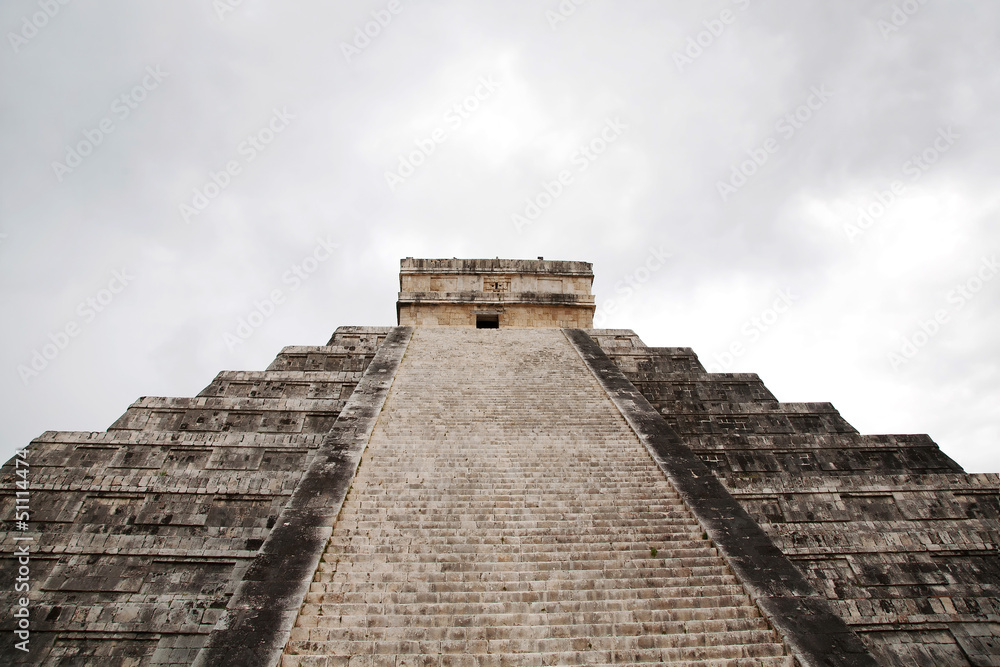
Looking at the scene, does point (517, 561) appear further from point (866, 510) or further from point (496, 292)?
point (496, 292)

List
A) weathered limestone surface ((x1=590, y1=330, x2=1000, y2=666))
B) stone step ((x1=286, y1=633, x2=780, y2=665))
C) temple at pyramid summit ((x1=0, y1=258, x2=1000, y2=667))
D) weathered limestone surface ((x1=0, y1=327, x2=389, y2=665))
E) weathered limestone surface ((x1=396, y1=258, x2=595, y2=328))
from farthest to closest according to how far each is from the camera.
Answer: weathered limestone surface ((x1=396, y1=258, x2=595, y2=328)), weathered limestone surface ((x1=590, y1=330, x2=1000, y2=666)), weathered limestone surface ((x1=0, y1=327, x2=389, y2=665)), temple at pyramid summit ((x1=0, y1=258, x2=1000, y2=667)), stone step ((x1=286, y1=633, x2=780, y2=665))

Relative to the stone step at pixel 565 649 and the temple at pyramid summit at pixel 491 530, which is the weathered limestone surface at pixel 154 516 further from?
the stone step at pixel 565 649

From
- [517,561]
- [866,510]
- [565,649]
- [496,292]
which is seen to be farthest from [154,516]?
[496,292]

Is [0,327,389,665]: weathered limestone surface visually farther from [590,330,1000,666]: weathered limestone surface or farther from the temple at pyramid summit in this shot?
[590,330,1000,666]: weathered limestone surface

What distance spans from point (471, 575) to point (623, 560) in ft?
5.18

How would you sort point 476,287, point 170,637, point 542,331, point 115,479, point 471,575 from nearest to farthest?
point 471,575 < point 170,637 < point 115,479 < point 542,331 < point 476,287

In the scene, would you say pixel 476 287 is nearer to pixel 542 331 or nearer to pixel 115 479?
pixel 542 331

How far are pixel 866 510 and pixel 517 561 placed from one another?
19.2 ft

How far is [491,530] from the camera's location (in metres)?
5.48

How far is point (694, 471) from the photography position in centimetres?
666

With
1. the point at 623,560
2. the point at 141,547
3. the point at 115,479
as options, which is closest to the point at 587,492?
the point at 623,560

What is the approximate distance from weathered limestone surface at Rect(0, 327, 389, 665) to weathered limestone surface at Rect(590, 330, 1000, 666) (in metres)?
6.77

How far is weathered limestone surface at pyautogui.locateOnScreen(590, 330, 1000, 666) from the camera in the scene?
6.03 metres

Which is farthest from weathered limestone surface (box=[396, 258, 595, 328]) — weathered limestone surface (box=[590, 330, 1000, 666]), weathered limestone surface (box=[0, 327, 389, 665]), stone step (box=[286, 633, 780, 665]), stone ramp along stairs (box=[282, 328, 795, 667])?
stone step (box=[286, 633, 780, 665])
